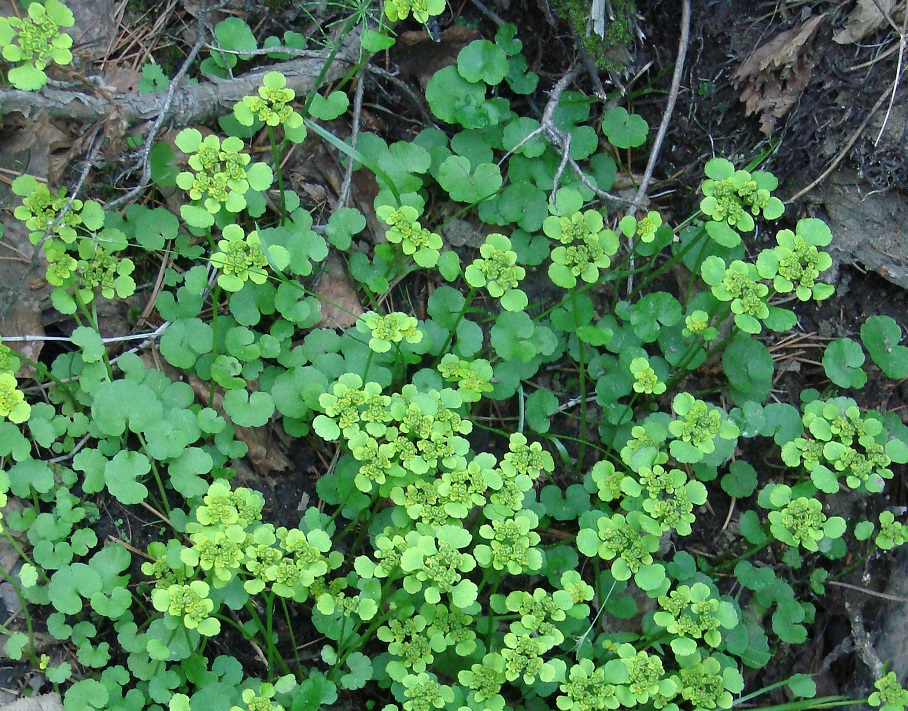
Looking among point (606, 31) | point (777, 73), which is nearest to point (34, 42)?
point (606, 31)

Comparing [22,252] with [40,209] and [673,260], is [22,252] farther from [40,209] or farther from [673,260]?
[673,260]

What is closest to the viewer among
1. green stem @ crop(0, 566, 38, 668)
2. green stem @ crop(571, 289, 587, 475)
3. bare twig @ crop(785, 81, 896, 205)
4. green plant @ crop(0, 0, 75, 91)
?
green plant @ crop(0, 0, 75, 91)

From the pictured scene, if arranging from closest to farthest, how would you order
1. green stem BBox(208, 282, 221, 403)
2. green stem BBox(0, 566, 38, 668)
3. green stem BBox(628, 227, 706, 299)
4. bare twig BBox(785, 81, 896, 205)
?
green stem BBox(0, 566, 38, 668) < green stem BBox(208, 282, 221, 403) < green stem BBox(628, 227, 706, 299) < bare twig BBox(785, 81, 896, 205)

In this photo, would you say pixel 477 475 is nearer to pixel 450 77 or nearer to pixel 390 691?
pixel 390 691

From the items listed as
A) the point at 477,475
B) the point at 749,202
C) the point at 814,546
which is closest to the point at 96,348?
the point at 477,475

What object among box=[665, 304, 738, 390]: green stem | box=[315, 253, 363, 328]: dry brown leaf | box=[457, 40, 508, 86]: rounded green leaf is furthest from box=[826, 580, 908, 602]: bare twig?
box=[457, 40, 508, 86]: rounded green leaf

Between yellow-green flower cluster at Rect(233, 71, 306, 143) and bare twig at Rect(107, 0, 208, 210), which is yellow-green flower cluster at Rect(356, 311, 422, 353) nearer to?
yellow-green flower cluster at Rect(233, 71, 306, 143)
